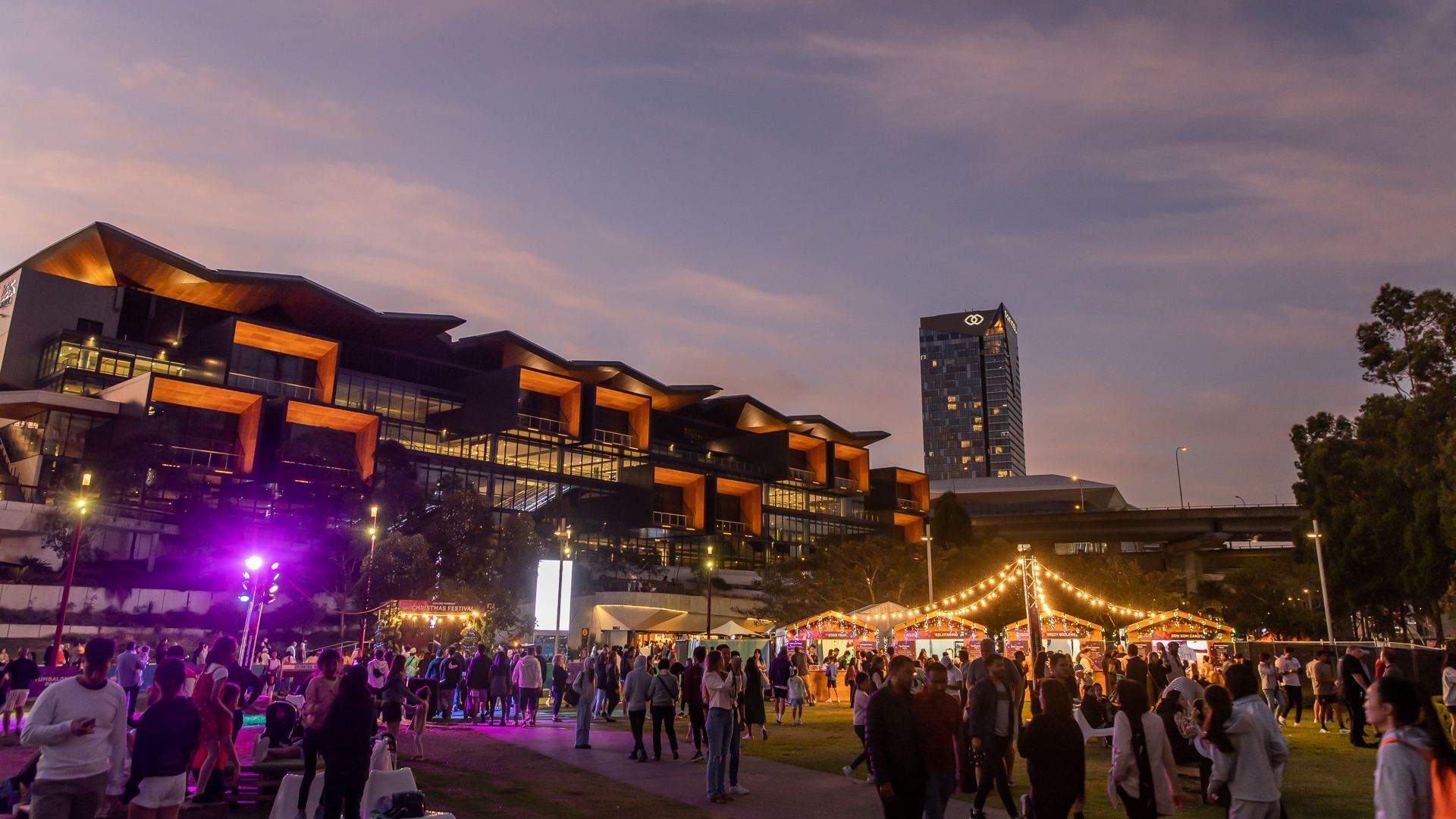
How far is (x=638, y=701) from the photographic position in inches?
615

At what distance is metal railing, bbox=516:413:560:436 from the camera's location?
60.1m

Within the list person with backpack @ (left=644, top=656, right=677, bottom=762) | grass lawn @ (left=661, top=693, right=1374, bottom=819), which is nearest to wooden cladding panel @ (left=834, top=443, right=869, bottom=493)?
grass lawn @ (left=661, top=693, right=1374, bottom=819)

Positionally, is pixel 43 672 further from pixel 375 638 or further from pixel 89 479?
pixel 89 479

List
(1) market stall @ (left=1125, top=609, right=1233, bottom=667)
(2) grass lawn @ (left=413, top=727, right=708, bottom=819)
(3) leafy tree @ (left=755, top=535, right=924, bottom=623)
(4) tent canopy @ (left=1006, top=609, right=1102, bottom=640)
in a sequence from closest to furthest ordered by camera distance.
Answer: (2) grass lawn @ (left=413, top=727, right=708, bottom=819), (1) market stall @ (left=1125, top=609, right=1233, bottom=667), (4) tent canopy @ (left=1006, top=609, right=1102, bottom=640), (3) leafy tree @ (left=755, top=535, right=924, bottom=623)

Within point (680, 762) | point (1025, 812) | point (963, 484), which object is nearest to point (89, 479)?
point (680, 762)

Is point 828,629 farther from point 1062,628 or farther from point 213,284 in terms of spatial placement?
point 213,284

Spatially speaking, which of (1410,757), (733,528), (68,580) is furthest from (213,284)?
(1410,757)

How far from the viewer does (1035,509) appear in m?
133

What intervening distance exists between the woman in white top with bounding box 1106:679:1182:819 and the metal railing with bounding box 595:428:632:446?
58880mm

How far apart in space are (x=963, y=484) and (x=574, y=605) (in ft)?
314

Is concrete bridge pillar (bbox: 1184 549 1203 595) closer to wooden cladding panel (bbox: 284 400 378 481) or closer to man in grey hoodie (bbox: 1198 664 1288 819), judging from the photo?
wooden cladding panel (bbox: 284 400 378 481)

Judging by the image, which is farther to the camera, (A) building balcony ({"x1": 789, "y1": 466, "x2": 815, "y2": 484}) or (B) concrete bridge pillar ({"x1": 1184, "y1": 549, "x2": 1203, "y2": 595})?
(B) concrete bridge pillar ({"x1": 1184, "y1": 549, "x2": 1203, "y2": 595})

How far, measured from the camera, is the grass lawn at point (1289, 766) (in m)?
10.4

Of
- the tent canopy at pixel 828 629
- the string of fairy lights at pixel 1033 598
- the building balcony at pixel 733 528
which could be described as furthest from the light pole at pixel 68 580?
the building balcony at pixel 733 528
